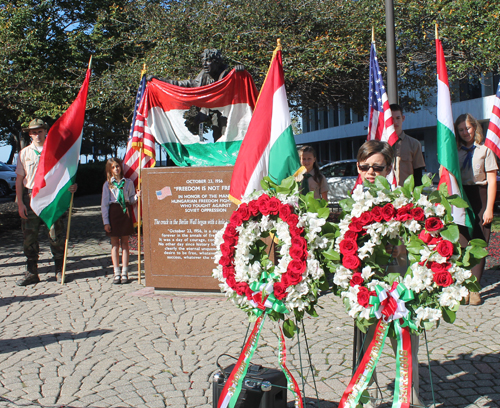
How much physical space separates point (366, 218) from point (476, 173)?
365 cm

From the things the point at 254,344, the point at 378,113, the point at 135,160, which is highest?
the point at 378,113

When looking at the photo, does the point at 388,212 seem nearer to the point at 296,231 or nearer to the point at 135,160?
the point at 296,231

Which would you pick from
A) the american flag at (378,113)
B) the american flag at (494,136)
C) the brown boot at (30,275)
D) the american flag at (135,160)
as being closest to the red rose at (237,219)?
the american flag at (378,113)

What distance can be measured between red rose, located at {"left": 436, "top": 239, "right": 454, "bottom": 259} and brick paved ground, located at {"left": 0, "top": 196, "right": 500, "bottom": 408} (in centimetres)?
148

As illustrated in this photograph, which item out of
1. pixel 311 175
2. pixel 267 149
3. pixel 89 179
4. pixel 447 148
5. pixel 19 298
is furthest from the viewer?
pixel 89 179

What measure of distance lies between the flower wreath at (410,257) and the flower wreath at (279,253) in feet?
0.49

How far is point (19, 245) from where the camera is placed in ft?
36.1

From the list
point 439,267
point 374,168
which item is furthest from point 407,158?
point 439,267

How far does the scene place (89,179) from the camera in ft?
96.6

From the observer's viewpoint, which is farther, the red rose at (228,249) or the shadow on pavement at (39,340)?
the shadow on pavement at (39,340)

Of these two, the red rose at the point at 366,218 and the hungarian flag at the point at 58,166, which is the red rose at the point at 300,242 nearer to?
the red rose at the point at 366,218

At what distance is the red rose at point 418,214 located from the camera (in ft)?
8.45

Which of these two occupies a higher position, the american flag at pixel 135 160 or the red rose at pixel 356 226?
the american flag at pixel 135 160

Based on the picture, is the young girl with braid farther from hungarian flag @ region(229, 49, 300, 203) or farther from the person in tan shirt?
the person in tan shirt
